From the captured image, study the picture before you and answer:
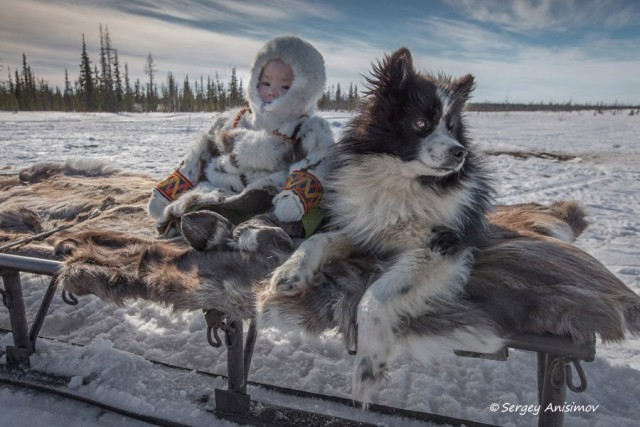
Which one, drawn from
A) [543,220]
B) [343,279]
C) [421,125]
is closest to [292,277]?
[343,279]

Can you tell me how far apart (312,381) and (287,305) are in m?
0.90

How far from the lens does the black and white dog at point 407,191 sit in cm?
157

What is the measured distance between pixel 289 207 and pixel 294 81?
2.40 ft

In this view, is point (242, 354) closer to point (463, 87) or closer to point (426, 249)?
point (426, 249)

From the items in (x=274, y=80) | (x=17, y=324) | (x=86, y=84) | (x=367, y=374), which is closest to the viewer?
(x=367, y=374)

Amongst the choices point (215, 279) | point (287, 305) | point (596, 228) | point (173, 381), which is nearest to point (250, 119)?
point (215, 279)

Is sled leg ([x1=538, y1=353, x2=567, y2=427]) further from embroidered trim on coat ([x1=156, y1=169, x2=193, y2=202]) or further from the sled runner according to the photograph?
embroidered trim on coat ([x1=156, y1=169, x2=193, y2=202])

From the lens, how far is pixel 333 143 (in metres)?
2.18

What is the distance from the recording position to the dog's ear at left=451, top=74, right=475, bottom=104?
6.17 feet

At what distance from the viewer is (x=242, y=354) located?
1869 mm

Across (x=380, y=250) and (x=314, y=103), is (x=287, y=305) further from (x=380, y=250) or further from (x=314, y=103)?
(x=314, y=103)

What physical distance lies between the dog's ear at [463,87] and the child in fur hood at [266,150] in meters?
0.64

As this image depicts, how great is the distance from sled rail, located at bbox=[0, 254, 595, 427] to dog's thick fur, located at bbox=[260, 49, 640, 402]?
0.17 ft

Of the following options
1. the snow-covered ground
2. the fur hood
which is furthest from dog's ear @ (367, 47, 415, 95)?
the fur hood
